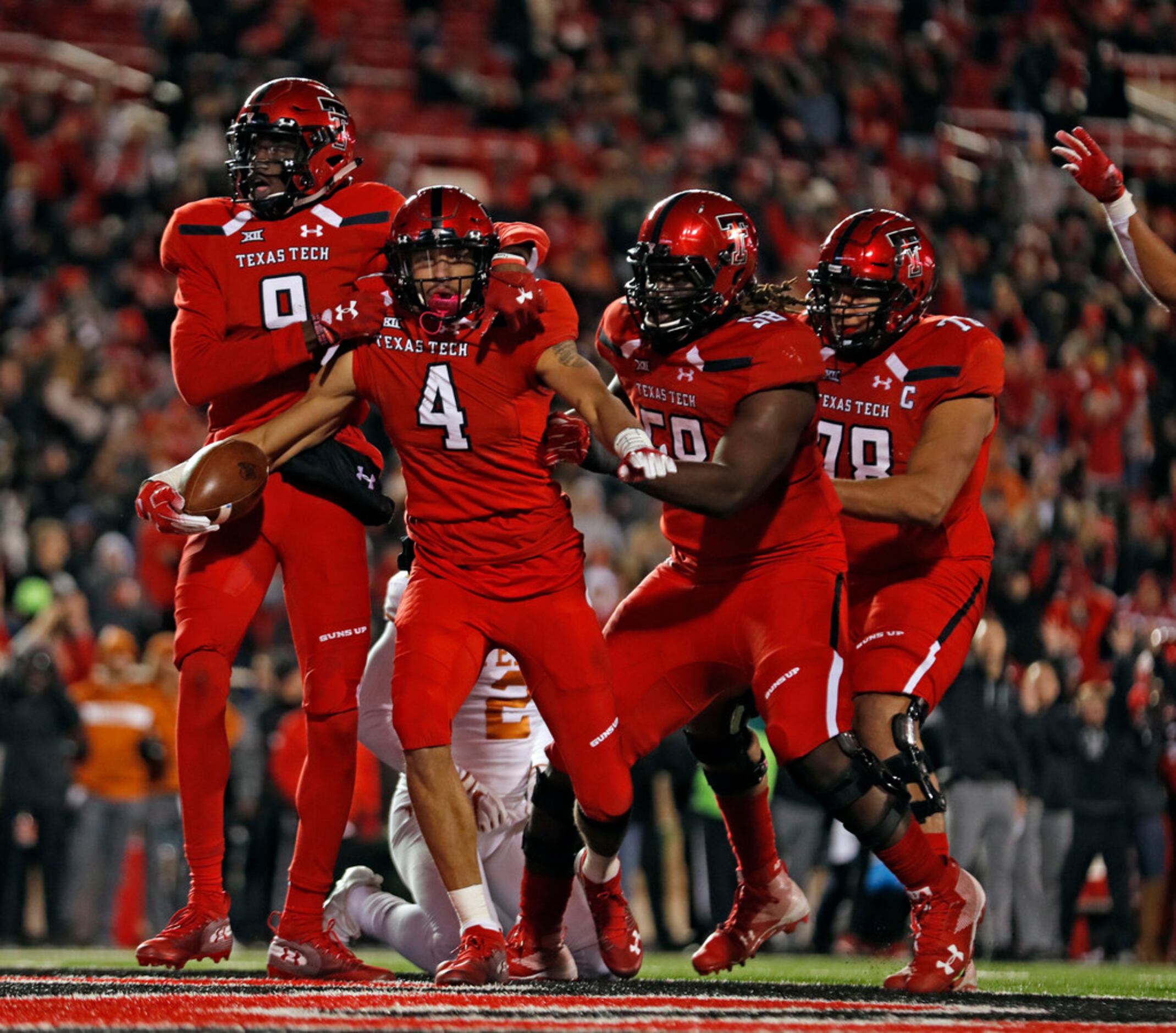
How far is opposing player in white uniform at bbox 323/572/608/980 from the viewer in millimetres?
5672

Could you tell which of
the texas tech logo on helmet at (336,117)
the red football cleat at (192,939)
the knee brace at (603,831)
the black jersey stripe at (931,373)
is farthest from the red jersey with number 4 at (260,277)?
the black jersey stripe at (931,373)

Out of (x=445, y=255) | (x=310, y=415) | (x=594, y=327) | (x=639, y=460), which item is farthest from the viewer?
(x=594, y=327)

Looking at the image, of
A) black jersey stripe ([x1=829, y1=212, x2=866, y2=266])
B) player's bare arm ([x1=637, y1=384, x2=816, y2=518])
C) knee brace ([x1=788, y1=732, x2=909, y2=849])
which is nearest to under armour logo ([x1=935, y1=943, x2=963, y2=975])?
Result: knee brace ([x1=788, y1=732, x2=909, y2=849])

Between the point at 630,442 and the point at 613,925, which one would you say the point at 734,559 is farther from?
the point at 613,925

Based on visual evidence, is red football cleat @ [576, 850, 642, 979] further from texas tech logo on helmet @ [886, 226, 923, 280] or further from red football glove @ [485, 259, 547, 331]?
texas tech logo on helmet @ [886, 226, 923, 280]

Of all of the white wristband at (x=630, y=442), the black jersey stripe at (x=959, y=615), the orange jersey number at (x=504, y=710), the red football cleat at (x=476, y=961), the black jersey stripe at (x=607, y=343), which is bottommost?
the red football cleat at (x=476, y=961)

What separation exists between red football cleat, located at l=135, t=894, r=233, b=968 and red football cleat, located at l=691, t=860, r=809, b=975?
1397 mm

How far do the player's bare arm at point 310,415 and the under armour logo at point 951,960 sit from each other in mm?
2218

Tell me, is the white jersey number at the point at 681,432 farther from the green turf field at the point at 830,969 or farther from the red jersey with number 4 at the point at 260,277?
the green turf field at the point at 830,969

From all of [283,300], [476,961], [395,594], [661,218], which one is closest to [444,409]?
[283,300]

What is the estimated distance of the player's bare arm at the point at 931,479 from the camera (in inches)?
206

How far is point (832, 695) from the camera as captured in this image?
4.95m

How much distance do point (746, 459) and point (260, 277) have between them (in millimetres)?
1584

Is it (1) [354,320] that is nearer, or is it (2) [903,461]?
(1) [354,320]
